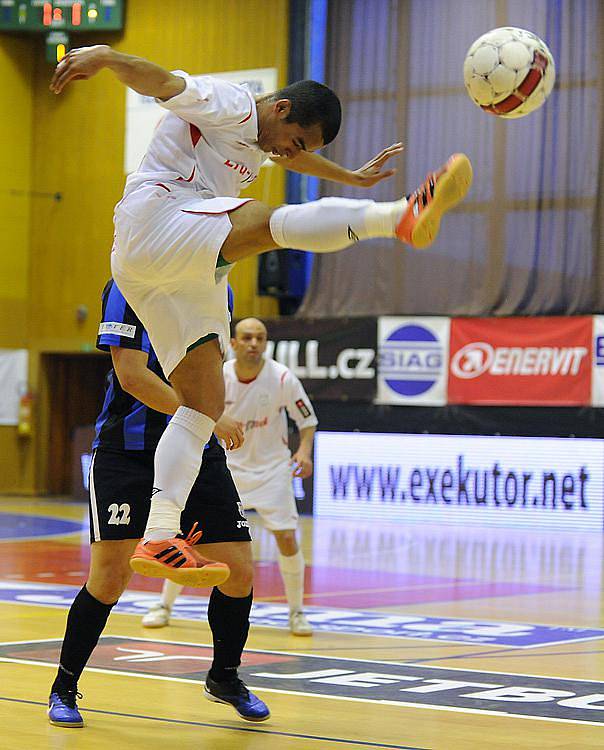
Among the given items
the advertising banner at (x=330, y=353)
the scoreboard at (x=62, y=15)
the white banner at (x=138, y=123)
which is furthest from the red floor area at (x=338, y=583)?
the scoreboard at (x=62, y=15)

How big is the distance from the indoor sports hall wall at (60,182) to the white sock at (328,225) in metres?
18.0

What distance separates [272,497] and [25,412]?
15.4 metres

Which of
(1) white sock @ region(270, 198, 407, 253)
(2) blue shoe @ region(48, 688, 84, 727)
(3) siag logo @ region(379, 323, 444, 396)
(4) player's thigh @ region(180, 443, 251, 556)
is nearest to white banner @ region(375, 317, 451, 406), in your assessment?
(3) siag logo @ region(379, 323, 444, 396)

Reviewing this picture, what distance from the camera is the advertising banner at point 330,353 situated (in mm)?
19141

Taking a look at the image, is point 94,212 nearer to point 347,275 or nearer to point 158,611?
point 347,275

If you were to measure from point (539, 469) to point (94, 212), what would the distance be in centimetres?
936

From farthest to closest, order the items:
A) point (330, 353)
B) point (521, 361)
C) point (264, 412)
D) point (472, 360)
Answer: point (330, 353), point (472, 360), point (521, 361), point (264, 412)

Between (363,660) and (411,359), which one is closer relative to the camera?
(363,660)

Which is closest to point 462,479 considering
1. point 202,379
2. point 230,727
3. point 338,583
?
point 338,583

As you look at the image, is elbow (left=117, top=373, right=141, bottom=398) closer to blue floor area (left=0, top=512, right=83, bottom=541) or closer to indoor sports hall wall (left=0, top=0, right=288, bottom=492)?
blue floor area (left=0, top=512, right=83, bottom=541)

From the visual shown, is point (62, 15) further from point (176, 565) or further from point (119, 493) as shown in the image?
point (176, 565)

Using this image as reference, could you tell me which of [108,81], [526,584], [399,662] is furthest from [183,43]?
[399,662]

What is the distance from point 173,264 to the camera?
4379 millimetres

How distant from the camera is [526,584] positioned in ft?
36.2
